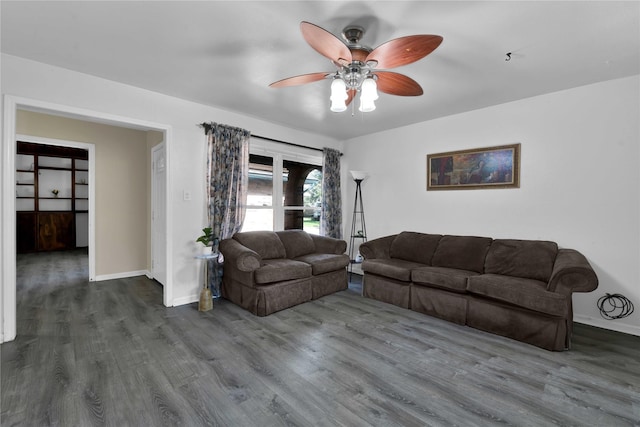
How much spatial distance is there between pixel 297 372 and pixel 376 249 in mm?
2411

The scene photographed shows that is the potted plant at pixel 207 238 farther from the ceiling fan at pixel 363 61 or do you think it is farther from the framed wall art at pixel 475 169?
the framed wall art at pixel 475 169

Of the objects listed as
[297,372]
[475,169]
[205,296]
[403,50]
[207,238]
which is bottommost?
[297,372]

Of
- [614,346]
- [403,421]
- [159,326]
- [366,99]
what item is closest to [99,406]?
[159,326]

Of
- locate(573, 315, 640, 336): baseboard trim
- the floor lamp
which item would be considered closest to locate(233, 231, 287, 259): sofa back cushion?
the floor lamp

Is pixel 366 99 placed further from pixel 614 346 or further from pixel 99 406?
pixel 614 346

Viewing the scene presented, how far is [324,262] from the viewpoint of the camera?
13.1 ft

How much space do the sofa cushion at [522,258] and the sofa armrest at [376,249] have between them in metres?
1.32

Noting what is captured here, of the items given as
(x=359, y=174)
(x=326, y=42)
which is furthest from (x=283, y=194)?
(x=326, y=42)

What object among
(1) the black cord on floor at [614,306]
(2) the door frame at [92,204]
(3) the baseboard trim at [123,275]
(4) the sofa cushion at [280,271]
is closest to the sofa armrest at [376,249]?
(4) the sofa cushion at [280,271]

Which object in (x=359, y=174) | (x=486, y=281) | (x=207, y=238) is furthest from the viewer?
(x=359, y=174)

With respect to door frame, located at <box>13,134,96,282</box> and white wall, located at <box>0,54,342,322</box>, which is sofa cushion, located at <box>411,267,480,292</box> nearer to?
white wall, located at <box>0,54,342,322</box>

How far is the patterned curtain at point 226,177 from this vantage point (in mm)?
3812

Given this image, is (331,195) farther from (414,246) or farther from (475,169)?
(475,169)

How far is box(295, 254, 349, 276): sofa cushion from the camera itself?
153 inches
